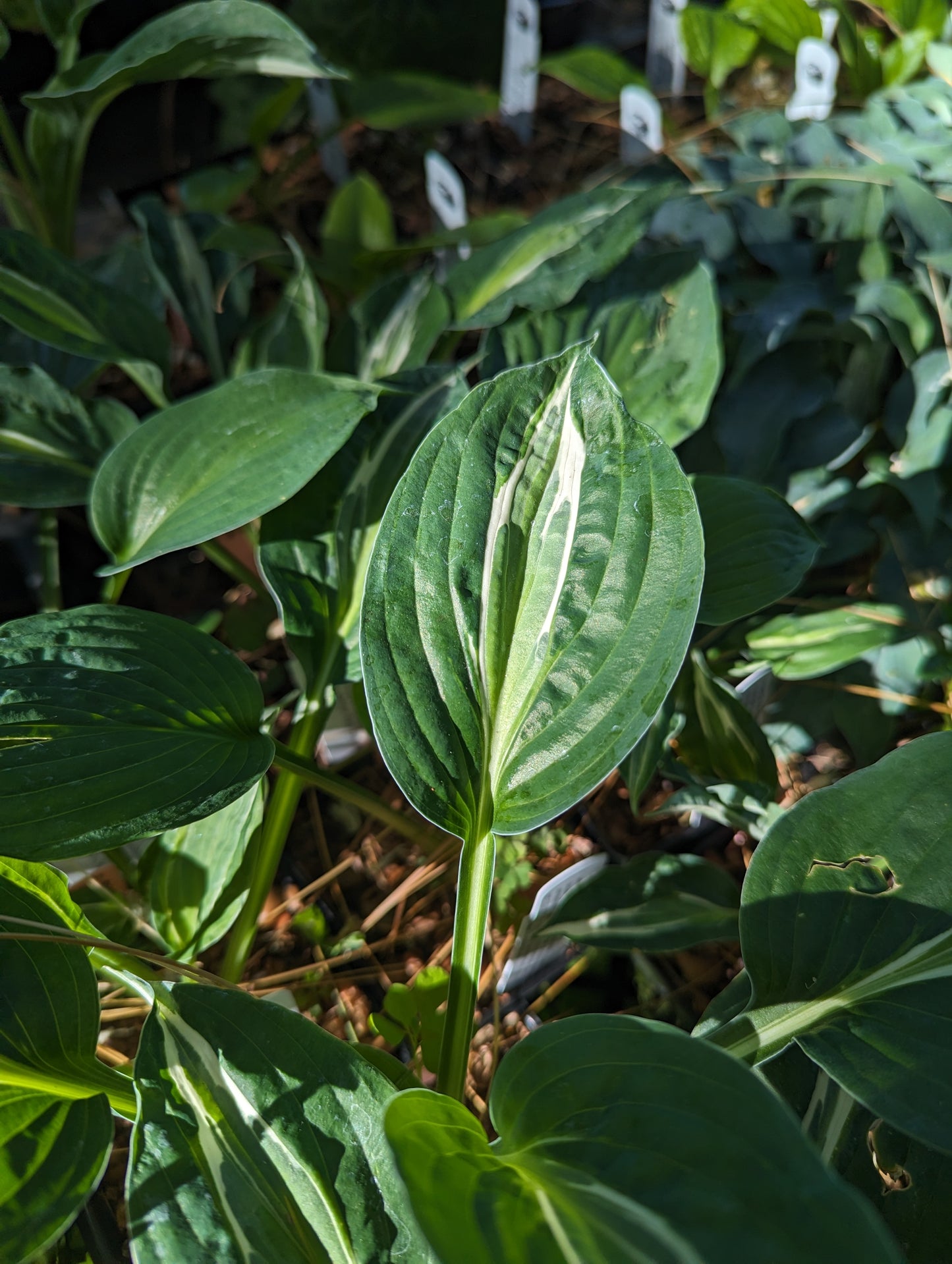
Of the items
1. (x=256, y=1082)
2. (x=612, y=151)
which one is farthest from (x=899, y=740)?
(x=612, y=151)

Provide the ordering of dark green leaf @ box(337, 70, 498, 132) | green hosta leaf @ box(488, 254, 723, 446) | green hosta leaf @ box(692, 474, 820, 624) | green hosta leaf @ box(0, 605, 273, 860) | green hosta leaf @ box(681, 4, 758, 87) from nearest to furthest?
green hosta leaf @ box(0, 605, 273, 860)
green hosta leaf @ box(692, 474, 820, 624)
green hosta leaf @ box(488, 254, 723, 446)
green hosta leaf @ box(681, 4, 758, 87)
dark green leaf @ box(337, 70, 498, 132)

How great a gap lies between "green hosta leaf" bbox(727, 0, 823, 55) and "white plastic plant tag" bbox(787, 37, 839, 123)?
0.14 feet

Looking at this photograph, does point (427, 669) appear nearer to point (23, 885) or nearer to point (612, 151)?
point (23, 885)

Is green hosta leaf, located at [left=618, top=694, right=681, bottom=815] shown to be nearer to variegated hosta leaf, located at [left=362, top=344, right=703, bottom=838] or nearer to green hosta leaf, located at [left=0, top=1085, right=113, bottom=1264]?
variegated hosta leaf, located at [left=362, top=344, right=703, bottom=838]

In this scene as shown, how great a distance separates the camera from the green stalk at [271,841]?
80cm

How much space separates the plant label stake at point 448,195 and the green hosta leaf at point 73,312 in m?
0.41

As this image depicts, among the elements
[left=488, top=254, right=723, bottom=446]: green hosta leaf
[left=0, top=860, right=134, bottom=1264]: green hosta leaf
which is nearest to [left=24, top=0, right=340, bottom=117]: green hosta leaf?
[left=488, top=254, right=723, bottom=446]: green hosta leaf

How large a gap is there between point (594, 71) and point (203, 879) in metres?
1.25

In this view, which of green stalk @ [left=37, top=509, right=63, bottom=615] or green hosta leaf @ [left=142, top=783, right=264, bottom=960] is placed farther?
green stalk @ [left=37, top=509, right=63, bottom=615]

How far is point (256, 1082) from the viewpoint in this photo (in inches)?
20.7

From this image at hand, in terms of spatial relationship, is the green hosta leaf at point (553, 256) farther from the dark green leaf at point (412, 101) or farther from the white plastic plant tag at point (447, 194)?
the dark green leaf at point (412, 101)

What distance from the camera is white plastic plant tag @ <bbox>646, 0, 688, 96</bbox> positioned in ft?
4.67

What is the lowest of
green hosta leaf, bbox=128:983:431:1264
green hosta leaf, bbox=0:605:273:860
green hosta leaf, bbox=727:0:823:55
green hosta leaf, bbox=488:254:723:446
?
green hosta leaf, bbox=128:983:431:1264

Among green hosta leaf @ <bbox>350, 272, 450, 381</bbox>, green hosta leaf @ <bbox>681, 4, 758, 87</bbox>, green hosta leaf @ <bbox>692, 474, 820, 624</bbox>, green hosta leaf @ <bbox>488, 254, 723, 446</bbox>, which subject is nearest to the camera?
green hosta leaf @ <bbox>692, 474, 820, 624</bbox>
